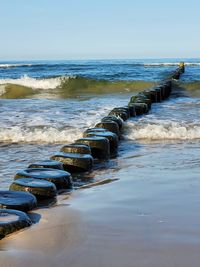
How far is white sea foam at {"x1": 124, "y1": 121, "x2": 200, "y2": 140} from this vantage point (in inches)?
316

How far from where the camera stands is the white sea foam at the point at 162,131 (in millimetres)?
8031

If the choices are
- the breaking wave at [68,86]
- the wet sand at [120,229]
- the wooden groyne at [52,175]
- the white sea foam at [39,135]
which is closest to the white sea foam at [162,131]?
the wooden groyne at [52,175]

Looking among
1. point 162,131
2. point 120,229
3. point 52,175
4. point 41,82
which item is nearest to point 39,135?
point 162,131

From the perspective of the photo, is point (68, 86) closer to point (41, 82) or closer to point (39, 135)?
point (41, 82)

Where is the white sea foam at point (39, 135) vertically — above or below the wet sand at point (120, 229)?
below

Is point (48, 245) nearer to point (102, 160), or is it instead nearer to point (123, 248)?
point (123, 248)

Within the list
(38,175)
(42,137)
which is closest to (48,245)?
(38,175)

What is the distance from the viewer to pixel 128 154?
6.65 m

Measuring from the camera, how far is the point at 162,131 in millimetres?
8242

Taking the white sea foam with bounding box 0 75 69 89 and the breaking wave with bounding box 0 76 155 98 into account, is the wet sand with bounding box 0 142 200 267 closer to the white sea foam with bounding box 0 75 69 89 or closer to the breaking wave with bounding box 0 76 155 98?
the breaking wave with bounding box 0 76 155 98

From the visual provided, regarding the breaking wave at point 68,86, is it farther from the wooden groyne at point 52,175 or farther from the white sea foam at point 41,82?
the wooden groyne at point 52,175

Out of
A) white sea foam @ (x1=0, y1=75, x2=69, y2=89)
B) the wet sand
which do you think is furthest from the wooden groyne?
white sea foam @ (x1=0, y1=75, x2=69, y2=89)

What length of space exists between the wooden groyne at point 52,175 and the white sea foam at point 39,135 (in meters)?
0.74

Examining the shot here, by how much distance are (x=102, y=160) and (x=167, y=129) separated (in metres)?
2.43
